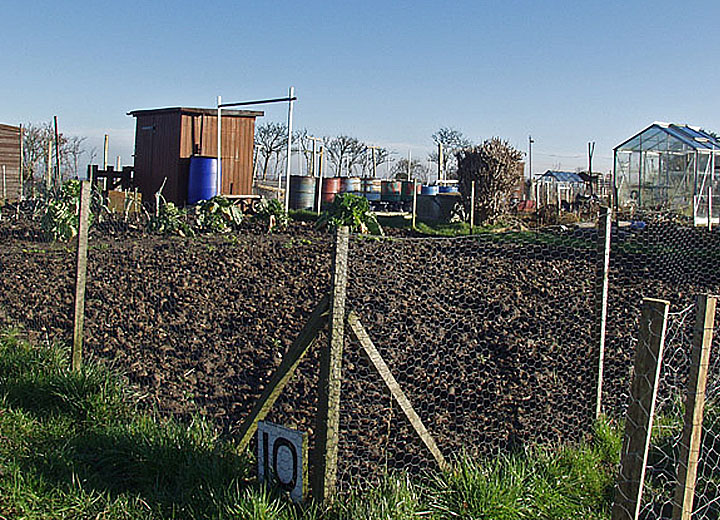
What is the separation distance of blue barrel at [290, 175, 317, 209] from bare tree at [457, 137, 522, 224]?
17.1 ft

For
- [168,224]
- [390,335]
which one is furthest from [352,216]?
[390,335]

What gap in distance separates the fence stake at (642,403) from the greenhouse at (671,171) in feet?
64.2

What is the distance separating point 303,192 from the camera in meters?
22.9

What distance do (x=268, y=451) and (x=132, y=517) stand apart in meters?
0.68

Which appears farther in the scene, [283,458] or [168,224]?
[168,224]

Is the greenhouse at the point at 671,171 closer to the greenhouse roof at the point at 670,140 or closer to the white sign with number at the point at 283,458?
the greenhouse roof at the point at 670,140

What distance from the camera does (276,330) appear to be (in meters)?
6.46

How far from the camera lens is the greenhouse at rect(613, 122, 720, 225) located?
21766 millimetres

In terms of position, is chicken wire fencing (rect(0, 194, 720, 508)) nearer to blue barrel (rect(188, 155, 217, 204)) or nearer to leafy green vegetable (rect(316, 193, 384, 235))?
leafy green vegetable (rect(316, 193, 384, 235))

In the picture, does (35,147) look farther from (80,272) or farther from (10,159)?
(80,272)

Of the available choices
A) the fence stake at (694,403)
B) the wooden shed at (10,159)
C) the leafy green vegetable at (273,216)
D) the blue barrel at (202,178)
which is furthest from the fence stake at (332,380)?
the wooden shed at (10,159)

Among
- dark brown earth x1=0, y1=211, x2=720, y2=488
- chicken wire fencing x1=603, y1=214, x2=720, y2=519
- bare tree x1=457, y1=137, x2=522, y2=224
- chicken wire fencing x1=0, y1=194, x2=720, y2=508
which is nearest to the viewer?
chicken wire fencing x1=603, y1=214, x2=720, y2=519

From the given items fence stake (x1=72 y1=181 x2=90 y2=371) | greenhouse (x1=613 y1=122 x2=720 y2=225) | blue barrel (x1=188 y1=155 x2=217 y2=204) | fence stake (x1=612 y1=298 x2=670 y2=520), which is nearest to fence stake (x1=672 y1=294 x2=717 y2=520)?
fence stake (x1=612 y1=298 x2=670 y2=520)

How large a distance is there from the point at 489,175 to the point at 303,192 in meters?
6.35
